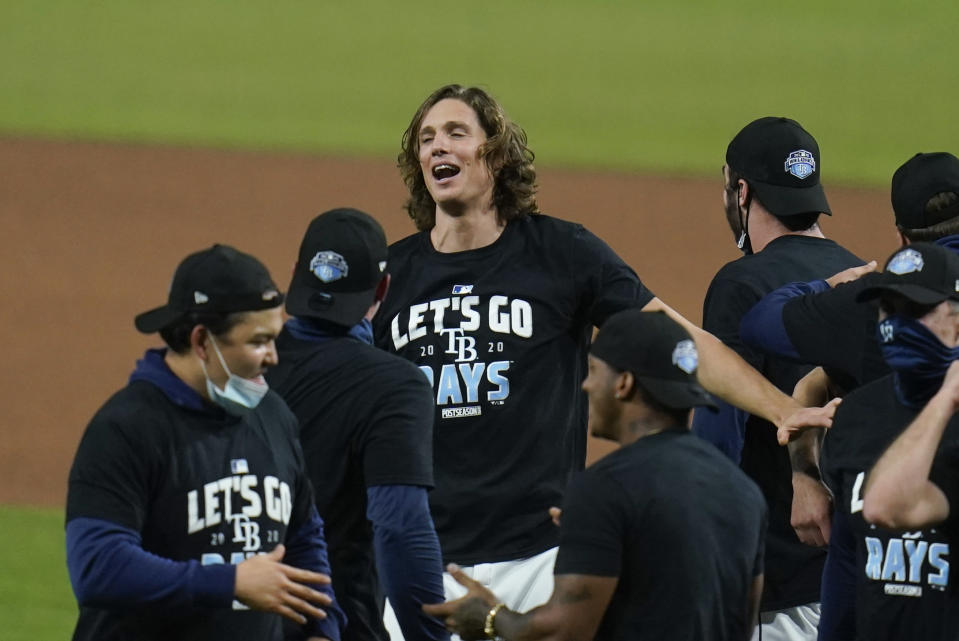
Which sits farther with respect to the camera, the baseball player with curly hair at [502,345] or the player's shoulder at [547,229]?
the player's shoulder at [547,229]

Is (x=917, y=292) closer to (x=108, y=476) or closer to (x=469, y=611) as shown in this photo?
(x=469, y=611)

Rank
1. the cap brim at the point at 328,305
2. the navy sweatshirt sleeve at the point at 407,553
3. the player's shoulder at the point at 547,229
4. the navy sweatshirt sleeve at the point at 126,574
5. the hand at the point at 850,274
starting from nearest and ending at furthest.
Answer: the navy sweatshirt sleeve at the point at 126,574
the navy sweatshirt sleeve at the point at 407,553
the cap brim at the point at 328,305
the hand at the point at 850,274
the player's shoulder at the point at 547,229

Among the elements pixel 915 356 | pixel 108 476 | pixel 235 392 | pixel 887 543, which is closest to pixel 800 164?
pixel 915 356

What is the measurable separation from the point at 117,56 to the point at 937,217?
661 inches

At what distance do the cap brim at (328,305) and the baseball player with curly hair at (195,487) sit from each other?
36cm

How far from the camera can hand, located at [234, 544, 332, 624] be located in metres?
3.53

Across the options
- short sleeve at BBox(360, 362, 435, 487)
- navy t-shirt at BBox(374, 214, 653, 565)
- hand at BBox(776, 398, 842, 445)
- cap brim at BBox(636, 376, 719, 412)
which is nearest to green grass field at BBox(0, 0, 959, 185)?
navy t-shirt at BBox(374, 214, 653, 565)

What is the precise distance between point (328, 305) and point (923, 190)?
6.01ft

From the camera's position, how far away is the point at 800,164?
17.9 ft

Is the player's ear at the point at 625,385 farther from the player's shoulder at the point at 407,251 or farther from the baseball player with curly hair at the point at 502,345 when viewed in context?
the player's shoulder at the point at 407,251

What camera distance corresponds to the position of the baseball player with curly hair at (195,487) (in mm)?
3459

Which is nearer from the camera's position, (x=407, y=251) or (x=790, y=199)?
(x=790, y=199)

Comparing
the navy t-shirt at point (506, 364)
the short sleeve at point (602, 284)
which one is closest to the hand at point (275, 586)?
the navy t-shirt at point (506, 364)

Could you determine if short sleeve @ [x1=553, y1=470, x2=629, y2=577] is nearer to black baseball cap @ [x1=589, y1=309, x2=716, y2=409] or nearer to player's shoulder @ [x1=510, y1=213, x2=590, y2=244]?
black baseball cap @ [x1=589, y1=309, x2=716, y2=409]
